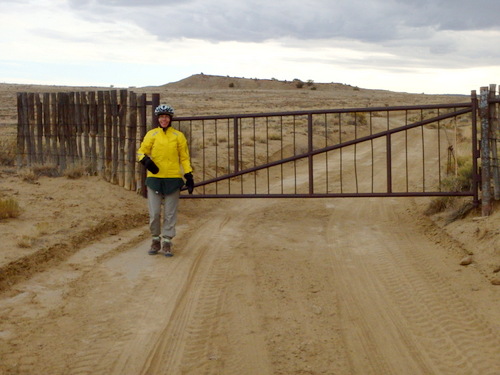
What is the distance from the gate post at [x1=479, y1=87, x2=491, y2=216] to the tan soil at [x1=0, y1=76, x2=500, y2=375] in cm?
34

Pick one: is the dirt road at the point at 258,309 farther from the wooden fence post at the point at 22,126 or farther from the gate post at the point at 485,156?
the wooden fence post at the point at 22,126

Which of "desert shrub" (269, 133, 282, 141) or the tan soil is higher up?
"desert shrub" (269, 133, 282, 141)

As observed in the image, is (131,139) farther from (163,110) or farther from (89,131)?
(163,110)

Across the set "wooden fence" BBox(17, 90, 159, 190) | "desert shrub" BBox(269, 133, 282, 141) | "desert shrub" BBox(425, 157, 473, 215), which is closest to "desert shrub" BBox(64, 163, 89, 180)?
"wooden fence" BBox(17, 90, 159, 190)

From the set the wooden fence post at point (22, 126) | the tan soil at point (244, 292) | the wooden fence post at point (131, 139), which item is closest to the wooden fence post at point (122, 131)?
the wooden fence post at point (131, 139)

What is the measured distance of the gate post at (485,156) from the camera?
1100 centimetres

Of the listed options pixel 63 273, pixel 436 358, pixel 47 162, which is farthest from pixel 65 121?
pixel 436 358

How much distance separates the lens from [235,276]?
8516 mm

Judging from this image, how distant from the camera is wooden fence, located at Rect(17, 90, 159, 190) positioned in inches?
525

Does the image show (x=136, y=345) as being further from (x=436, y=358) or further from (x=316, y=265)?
(x=316, y=265)

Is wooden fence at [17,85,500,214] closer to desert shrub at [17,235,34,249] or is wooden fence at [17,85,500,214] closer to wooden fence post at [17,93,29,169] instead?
wooden fence post at [17,93,29,169]

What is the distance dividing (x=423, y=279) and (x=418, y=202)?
217 inches

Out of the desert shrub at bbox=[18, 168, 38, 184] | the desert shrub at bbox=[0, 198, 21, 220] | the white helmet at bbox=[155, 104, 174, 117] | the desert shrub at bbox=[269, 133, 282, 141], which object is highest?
the white helmet at bbox=[155, 104, 174, 117]

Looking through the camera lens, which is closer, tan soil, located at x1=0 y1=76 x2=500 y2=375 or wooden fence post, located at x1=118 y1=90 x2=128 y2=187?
tan soil, located at x1=0 y1=76 x2=500 y2=375
